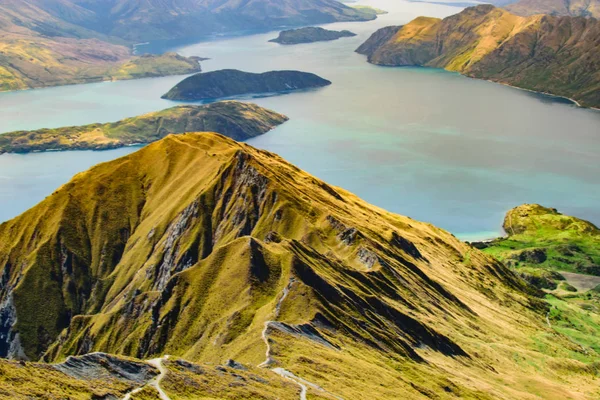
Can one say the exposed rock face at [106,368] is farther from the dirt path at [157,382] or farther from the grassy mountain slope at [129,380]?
the dirt path at [157,382]

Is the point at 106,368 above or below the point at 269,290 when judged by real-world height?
below

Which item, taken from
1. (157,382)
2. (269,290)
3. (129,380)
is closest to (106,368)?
(129,380)

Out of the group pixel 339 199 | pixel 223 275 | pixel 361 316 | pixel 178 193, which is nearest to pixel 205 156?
pixel 178 193

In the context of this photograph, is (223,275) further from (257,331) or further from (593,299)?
(593,299)

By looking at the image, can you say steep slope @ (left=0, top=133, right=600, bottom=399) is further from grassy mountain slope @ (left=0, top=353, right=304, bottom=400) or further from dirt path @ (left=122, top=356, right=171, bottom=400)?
grassy mountain slope @ (left=0, top=353, right=304, bottom=400)

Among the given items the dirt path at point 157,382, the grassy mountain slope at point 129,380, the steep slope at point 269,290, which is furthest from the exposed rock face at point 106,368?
the steep slope at point 269,290

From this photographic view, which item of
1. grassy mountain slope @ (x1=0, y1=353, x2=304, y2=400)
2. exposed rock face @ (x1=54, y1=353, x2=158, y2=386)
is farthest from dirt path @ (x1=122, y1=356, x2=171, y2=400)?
exposed rock face @ (x1=54, y1=353, x2=158, y2=386)

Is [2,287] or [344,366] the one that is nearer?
[344,366]

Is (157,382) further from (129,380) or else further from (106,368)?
(106,368)
